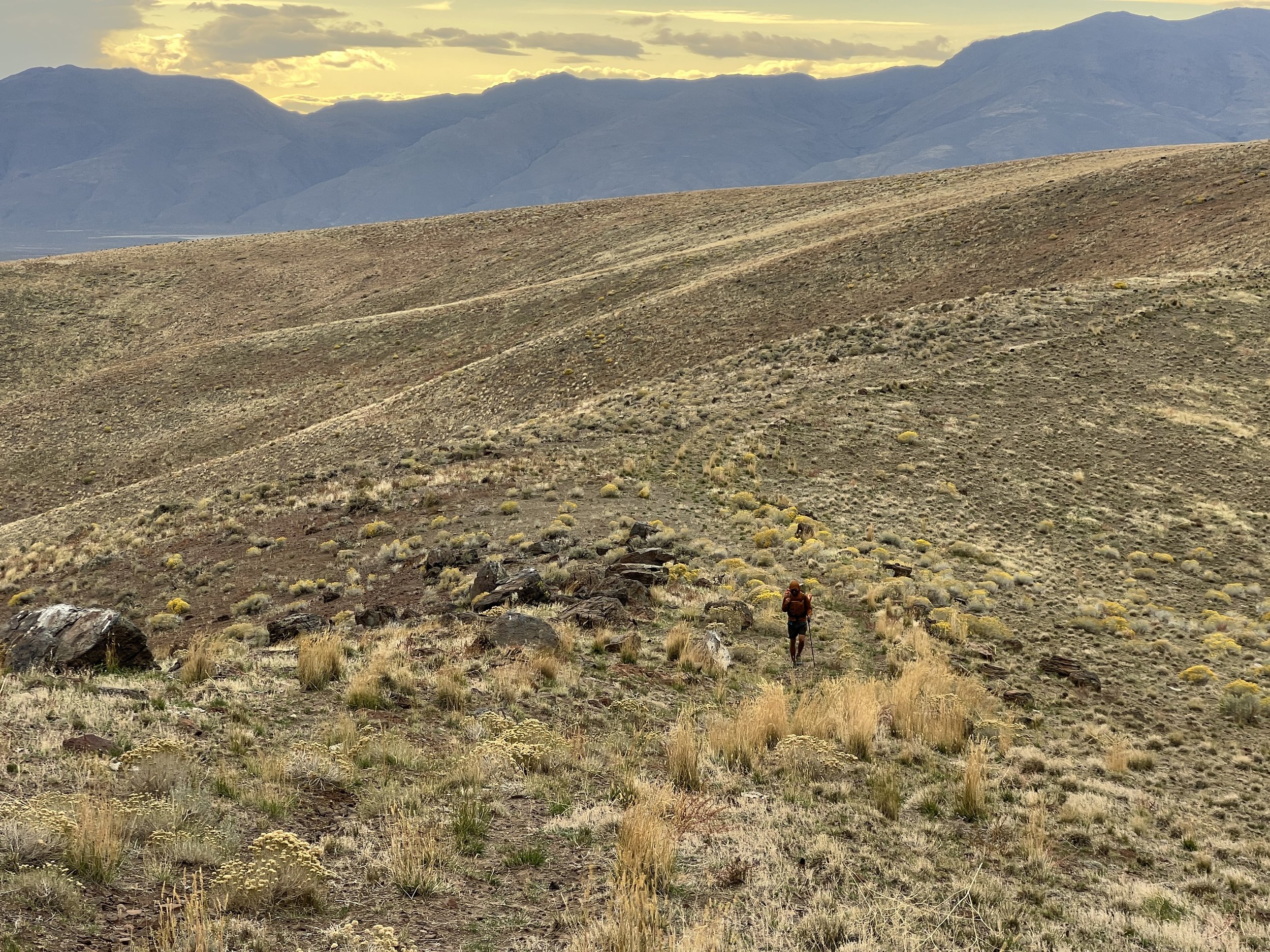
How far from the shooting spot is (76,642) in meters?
11.1

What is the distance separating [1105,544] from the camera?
20.9 meters

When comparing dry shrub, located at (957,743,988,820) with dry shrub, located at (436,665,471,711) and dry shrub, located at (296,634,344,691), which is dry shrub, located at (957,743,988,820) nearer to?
dry shrub, located at (436,665,471,711)

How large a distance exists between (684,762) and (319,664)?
5.11 metres

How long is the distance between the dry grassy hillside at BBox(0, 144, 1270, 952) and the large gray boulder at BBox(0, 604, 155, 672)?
1109 mm

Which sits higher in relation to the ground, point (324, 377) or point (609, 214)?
point (609, 214)

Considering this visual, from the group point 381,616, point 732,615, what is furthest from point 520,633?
point 732,615

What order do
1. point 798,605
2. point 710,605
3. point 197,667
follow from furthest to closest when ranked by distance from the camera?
1. point 710,605
2. point 798,605
3. point 197,667

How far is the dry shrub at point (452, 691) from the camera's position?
10.3m

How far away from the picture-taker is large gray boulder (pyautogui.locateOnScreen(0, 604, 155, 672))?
10.9 meters

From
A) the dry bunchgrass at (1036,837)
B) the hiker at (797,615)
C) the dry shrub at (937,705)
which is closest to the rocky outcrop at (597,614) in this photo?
the hiker at (797,615)

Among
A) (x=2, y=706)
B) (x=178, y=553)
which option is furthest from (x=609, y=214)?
(x=2, y=706)

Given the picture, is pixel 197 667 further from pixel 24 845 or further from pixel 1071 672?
pixel 1071 672

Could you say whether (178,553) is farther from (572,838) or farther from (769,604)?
(572,838)

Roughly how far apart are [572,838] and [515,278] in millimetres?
59699
